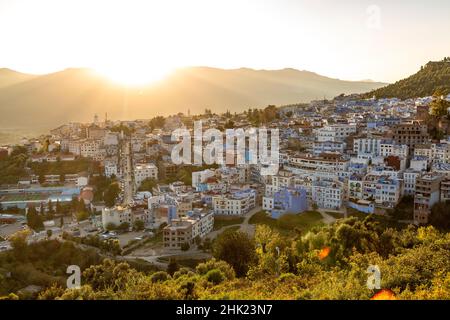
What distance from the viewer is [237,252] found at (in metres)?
6.31

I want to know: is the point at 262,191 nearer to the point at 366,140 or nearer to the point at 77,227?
the point at 366,140

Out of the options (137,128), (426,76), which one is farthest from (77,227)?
(426,76)

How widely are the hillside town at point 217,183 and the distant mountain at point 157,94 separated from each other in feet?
69.2

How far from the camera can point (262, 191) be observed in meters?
9.60

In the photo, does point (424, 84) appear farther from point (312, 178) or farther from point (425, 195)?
point (425, 195)

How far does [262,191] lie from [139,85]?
35953mm

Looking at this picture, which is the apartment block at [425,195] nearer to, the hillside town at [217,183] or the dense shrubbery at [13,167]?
the hillside town at [217,183]

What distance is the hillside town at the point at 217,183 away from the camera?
26.4 feet

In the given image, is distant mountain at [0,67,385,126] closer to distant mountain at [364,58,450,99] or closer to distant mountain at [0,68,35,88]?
distant mountain at [0,68,35,88]

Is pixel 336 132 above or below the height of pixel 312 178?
above

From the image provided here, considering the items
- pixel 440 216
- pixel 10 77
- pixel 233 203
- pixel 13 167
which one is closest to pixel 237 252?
pixel 233 203

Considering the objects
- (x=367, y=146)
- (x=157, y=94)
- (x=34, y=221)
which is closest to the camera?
(x=34, y=221)

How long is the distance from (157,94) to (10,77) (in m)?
12.5

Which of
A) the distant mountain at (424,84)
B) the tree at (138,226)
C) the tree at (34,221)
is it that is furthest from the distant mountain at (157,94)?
the tree at (138,226)
